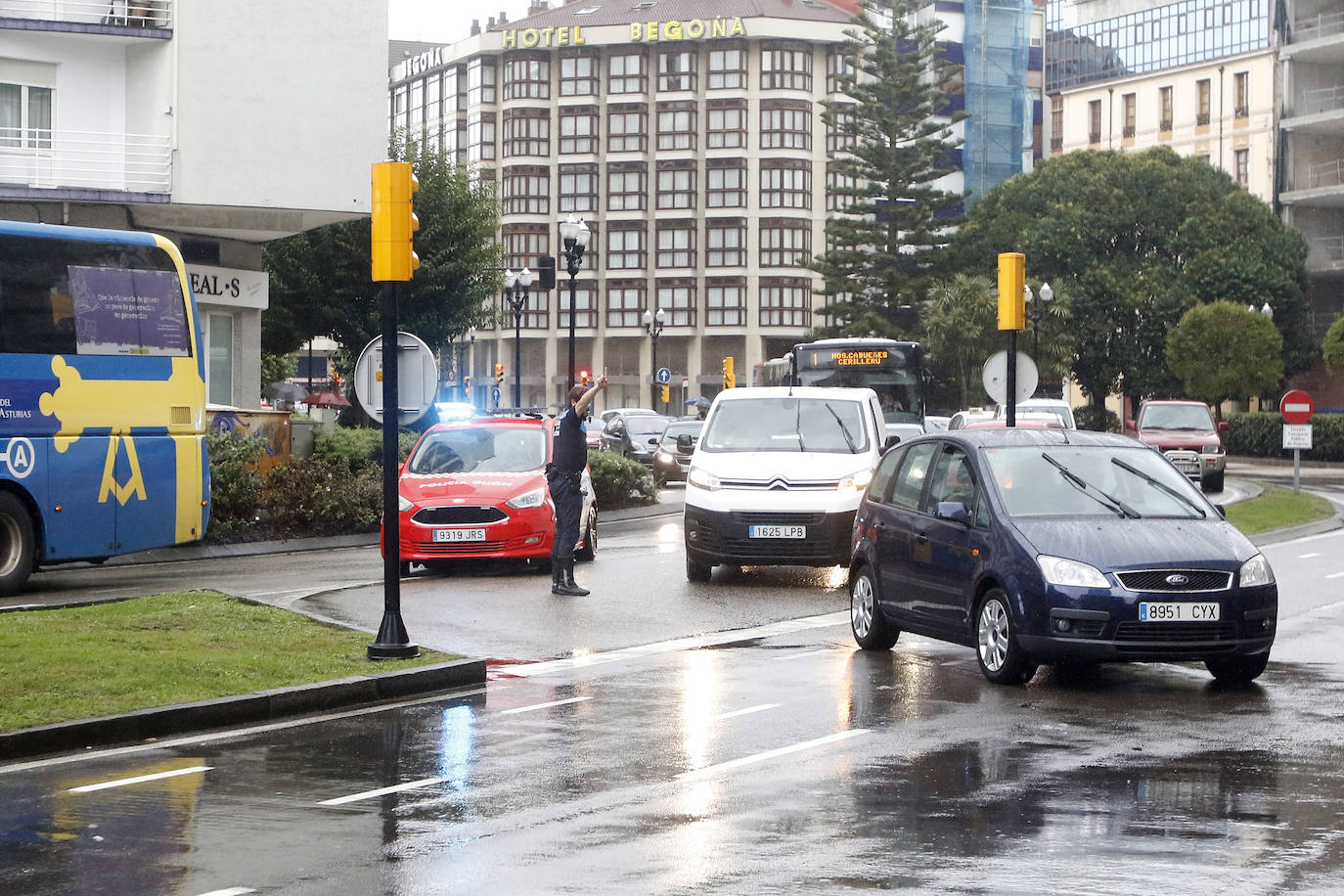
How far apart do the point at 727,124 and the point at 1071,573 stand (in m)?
92.1

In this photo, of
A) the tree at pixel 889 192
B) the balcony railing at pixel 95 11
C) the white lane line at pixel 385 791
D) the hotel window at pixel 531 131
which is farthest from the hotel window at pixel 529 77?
the white lane line at pixel 385 791

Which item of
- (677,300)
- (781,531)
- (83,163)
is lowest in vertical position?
(781,531)

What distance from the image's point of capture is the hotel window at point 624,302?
338ft

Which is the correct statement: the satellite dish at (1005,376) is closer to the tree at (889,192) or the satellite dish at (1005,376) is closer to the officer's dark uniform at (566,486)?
the officer's dark uniform at (566,486)

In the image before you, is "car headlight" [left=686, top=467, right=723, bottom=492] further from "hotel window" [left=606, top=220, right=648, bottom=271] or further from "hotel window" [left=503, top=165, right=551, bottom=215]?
"hotel window" [left=503, top=165, right=551, bottom=215]

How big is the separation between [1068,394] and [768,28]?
89.5 feet

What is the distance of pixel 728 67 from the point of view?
101 m

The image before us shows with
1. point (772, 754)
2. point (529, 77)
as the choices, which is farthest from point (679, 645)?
point (529, 77)

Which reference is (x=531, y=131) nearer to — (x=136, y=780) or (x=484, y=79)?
(x=484, y=79)

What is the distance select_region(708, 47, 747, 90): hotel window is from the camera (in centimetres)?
10081

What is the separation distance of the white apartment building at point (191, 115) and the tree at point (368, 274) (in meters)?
10.4

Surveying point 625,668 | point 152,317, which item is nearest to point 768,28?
point 152,317

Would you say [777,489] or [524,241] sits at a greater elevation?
[524,241]

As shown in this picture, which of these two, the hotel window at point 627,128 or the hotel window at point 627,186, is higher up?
the hotel window at point 627,128
